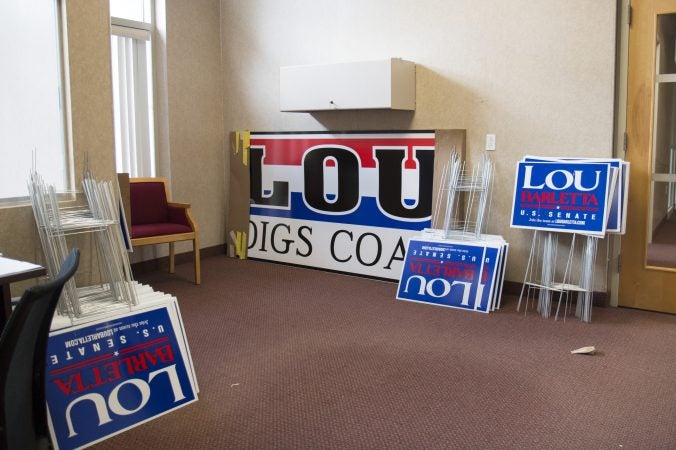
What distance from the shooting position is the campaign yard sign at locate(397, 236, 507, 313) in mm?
4348

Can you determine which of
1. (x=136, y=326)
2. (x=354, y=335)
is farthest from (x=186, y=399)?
(x=354, y=335)

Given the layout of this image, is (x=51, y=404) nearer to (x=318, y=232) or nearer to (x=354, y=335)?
(x=354, y=335)

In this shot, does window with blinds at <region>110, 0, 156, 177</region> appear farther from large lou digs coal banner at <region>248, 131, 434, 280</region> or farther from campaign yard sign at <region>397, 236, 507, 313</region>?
campaign yard sign at <region>397, 236, 507, 313</region>

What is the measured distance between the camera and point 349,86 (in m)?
4.90

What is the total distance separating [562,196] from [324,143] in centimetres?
213

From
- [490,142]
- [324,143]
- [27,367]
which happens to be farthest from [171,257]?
[27,367]

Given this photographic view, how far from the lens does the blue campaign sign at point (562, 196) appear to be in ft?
13.2

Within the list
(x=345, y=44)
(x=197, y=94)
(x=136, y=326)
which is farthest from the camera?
(x=197, y=94)

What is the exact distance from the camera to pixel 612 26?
418cm

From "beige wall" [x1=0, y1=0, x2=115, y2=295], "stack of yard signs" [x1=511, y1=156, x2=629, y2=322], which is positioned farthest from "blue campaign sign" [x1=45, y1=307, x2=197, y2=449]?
"stack of yard signs" [x1=511, y1=156, x2=629, y2=322]

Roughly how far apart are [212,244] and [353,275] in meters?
1.61

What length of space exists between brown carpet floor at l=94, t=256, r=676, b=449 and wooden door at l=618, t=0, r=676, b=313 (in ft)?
0.62

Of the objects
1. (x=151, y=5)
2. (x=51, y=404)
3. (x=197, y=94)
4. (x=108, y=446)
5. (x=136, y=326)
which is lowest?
(x=108, y=446)

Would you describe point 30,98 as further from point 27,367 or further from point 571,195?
point 571,195
